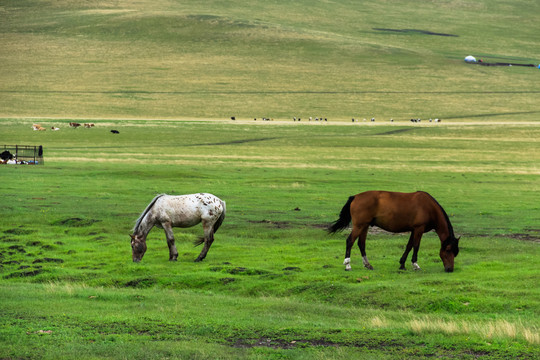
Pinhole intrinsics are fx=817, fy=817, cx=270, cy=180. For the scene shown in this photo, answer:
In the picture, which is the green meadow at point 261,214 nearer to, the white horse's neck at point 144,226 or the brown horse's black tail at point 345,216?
the white horse's neck at point 144,226

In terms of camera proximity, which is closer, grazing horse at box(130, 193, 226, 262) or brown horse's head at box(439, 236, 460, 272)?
brown horse's head at box(439, 236, 460, 272)

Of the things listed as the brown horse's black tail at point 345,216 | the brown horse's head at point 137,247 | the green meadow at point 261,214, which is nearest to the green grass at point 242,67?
the green meadow at point 261,214

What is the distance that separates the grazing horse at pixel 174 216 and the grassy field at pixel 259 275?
0.51 metres

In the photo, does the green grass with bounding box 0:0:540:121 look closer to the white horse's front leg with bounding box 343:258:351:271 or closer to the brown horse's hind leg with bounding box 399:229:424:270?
the white horse's front leg with bounding box 343:258:351:271

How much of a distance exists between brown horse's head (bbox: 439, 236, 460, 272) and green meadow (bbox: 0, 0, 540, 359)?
29 cm

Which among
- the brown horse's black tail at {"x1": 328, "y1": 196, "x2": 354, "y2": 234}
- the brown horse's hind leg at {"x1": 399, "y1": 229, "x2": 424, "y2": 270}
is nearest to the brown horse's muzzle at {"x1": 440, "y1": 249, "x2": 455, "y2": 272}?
the brown horse's hind leg at {"x1": 399, "y1": 229, "x2": 424, "y2": 270}

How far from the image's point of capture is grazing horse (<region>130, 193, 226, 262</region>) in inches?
808

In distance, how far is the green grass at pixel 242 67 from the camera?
116 metres

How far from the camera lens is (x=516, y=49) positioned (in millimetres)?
182000

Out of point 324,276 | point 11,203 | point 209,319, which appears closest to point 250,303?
point 209,319

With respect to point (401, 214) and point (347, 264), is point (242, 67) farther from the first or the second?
point (401, 214)

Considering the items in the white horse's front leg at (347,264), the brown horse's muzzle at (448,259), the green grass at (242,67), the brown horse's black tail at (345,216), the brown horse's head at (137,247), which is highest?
the brown horse's black tail at (345,216)

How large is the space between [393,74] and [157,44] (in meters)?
46.9

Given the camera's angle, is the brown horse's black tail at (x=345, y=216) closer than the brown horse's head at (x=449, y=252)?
No
